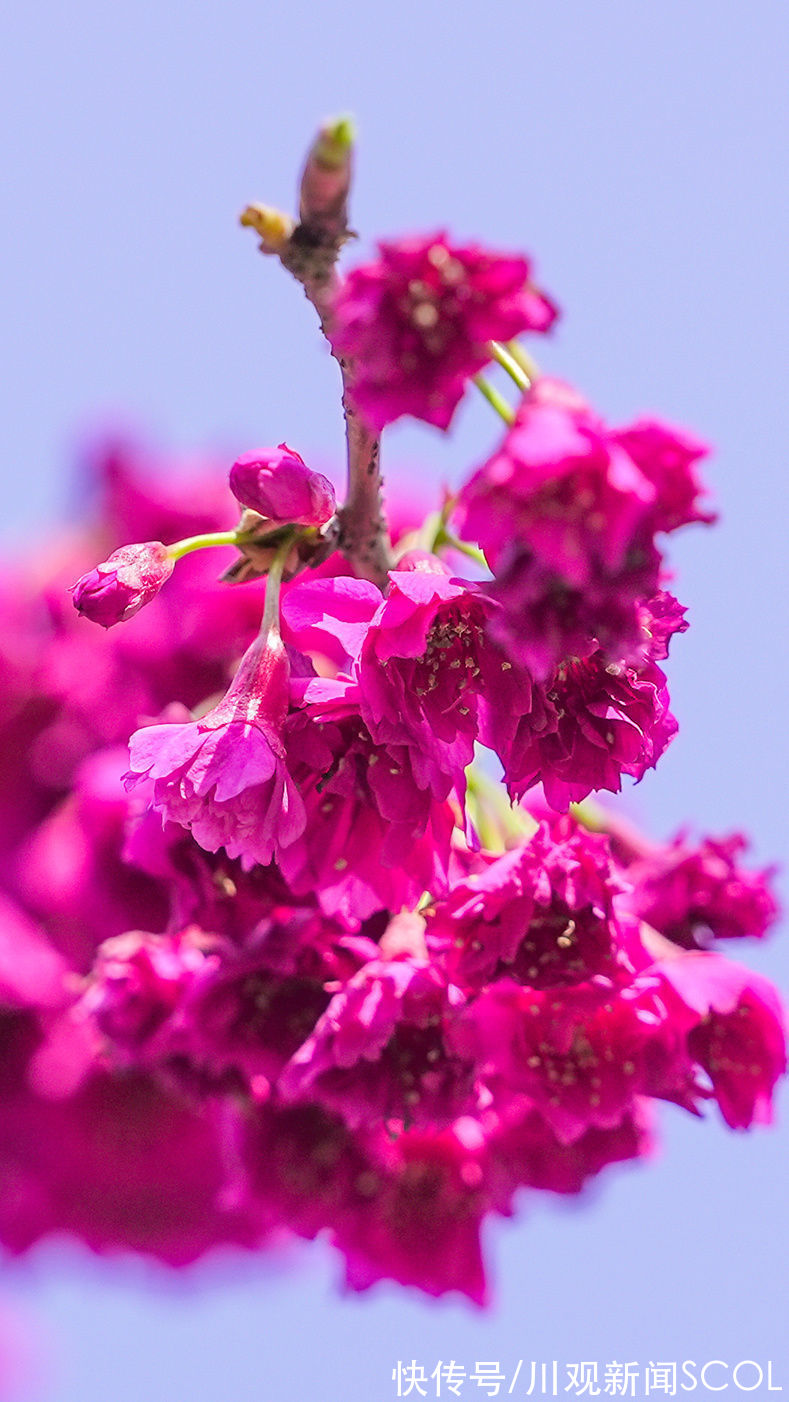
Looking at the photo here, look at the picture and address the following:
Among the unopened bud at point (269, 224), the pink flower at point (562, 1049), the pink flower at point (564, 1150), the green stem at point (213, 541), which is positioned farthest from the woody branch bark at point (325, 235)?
the pink flower at point (564, 1150)

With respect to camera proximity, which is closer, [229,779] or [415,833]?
[229,779]

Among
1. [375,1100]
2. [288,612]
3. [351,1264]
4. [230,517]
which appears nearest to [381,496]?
[288,612]

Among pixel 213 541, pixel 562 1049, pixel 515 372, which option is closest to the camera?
pixel 515 372

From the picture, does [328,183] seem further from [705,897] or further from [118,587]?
[705,897]

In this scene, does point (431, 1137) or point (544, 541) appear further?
point (431, 1137)

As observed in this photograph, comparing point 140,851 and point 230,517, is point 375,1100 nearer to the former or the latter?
point 140,851

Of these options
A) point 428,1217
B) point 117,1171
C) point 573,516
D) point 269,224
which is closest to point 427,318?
point 573,516

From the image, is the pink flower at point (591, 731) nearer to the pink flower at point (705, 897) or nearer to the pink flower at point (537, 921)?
the pink flower at point (537, 921)

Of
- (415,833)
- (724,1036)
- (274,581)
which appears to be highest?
(274,581)
